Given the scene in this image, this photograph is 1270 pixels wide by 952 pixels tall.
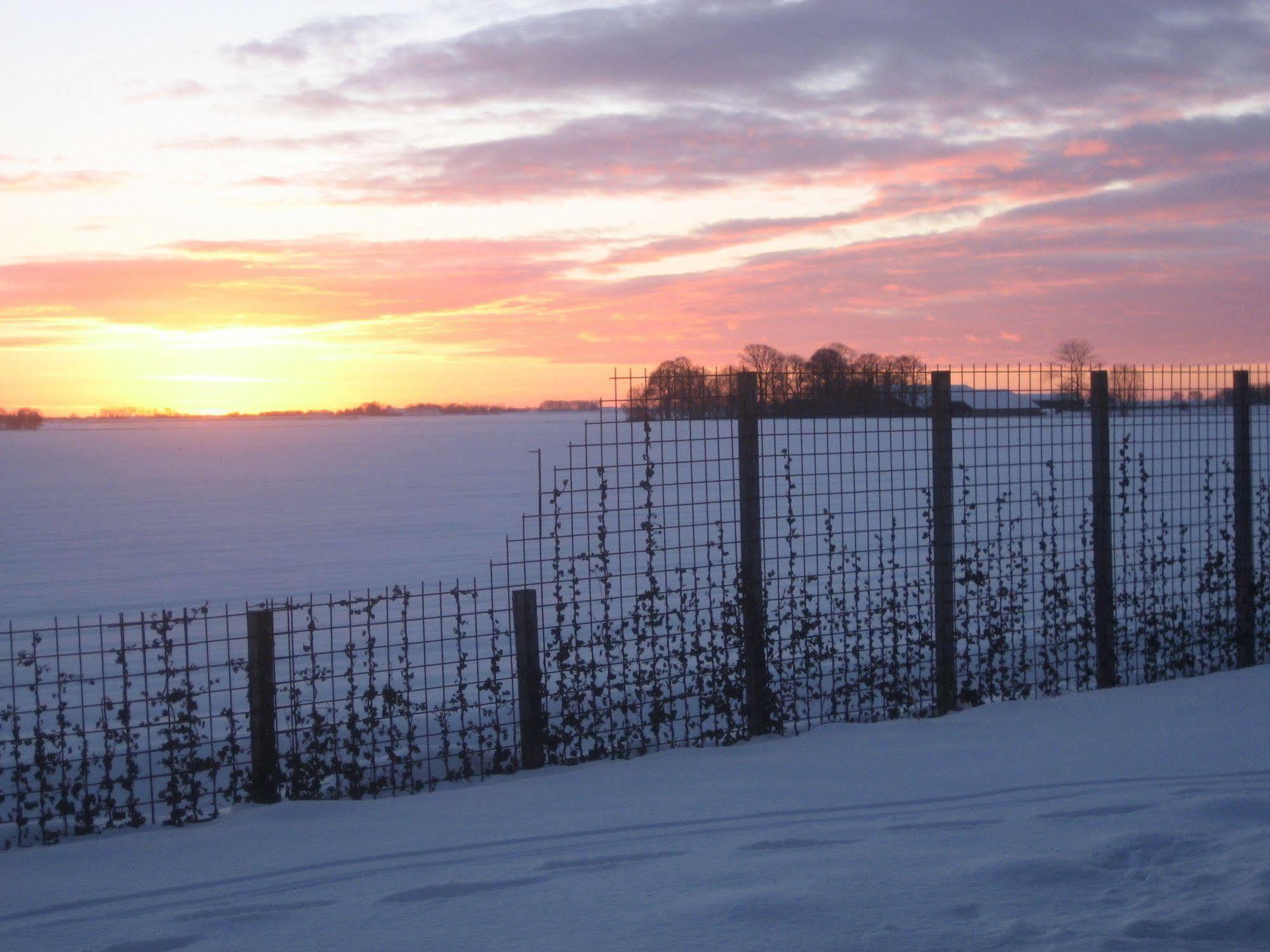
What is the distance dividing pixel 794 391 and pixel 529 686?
2.64 meters

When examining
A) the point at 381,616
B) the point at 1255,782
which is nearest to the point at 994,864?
the point at 1255,782

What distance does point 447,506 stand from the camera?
24406 mm

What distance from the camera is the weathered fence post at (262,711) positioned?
5688mm

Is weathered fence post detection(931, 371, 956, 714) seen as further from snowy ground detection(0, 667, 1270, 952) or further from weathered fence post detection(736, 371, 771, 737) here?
weathered fence post detection(736, 371, 771, 737)

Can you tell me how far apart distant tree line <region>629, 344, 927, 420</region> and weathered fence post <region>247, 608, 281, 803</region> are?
2.56 m

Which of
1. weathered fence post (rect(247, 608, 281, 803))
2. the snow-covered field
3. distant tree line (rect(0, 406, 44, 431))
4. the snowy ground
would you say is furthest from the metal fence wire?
distant tree line (rect(0, 406, 44, 431))

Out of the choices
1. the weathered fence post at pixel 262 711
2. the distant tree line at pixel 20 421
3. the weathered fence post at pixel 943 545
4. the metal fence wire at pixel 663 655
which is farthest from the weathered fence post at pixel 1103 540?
the distant tree line at pixel 20 421

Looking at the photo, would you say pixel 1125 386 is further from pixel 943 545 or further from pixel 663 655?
pixel 663 655

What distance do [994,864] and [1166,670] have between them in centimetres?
540

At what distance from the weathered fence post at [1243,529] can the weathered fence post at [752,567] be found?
4509 millimetres

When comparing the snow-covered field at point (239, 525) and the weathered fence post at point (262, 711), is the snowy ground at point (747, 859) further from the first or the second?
the snow-covered field at point (239, 525)

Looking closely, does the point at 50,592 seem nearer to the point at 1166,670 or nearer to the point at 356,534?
the point at 356,534

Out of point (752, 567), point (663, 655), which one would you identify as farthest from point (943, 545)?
point (663, 655)

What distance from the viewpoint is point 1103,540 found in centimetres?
786
